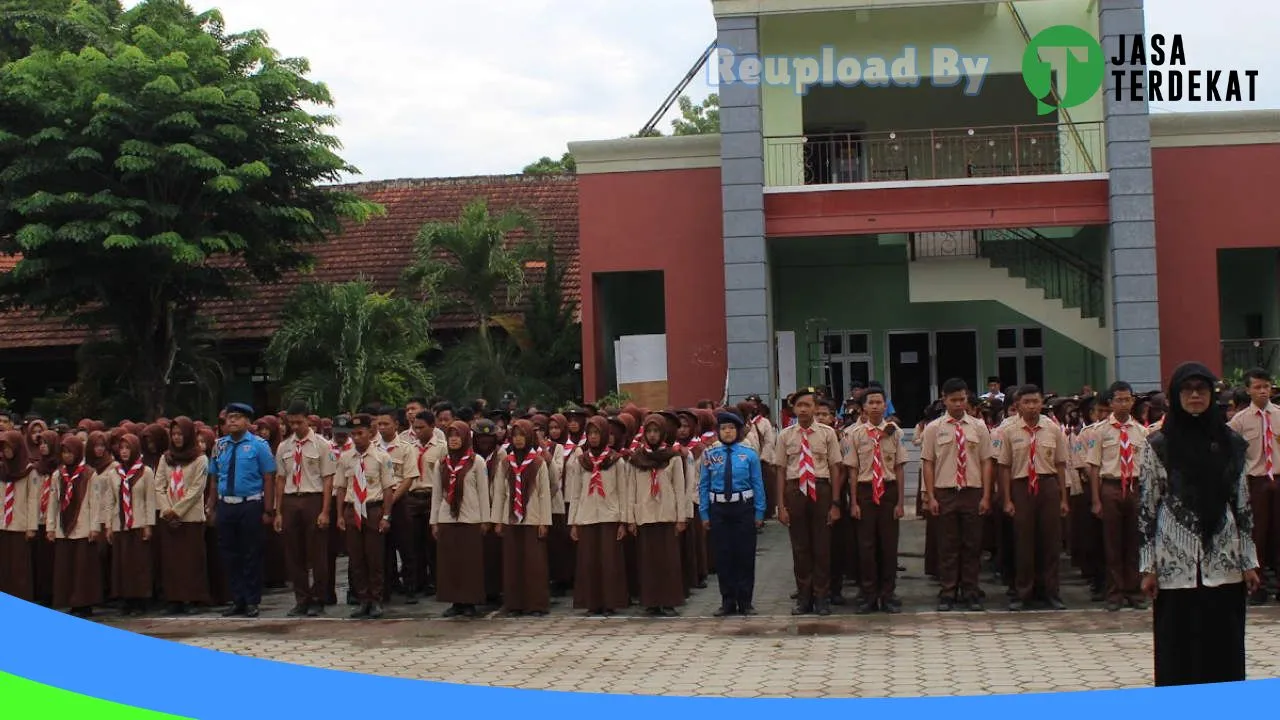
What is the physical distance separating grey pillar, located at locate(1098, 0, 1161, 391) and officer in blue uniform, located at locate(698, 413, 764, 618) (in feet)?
35.0

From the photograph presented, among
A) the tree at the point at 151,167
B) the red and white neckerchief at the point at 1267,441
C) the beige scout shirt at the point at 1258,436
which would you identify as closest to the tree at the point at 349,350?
the tree at the point at 151,167

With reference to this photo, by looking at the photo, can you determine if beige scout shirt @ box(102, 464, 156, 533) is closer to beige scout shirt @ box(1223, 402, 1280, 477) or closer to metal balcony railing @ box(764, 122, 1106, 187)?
beige scout shirt @ box(1223, 402, 1280, 477)

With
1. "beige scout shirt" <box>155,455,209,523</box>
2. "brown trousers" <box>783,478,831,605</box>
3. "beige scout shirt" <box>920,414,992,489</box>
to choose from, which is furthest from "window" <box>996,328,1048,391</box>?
"beige scout shirt" <box>155,455,209,523</box>

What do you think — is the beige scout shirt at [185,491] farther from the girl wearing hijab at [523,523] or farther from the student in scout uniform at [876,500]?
the student in scout uniform at [876,500]

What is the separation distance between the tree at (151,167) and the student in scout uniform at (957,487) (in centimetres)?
1241

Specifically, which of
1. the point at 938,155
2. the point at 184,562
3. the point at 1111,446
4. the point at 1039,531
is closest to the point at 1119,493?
the point at 1111,446

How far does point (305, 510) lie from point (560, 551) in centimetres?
228

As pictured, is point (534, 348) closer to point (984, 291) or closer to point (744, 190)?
point (744, 190)

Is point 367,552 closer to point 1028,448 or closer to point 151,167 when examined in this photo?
point 1028,448

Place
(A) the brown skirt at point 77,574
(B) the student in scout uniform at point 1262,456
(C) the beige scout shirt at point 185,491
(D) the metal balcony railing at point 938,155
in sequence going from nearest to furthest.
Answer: (B) the student in scout uniform at point 1262,456 < (C) the beige scout shirt at point 185,491 < (A) the brown skirt at point 77,574 < (D) the metal balcony railing at point 938,155

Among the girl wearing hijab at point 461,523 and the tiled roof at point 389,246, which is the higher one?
the tiled roof at point 389,246

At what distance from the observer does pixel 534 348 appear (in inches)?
911

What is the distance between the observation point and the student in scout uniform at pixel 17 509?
39.9 ft

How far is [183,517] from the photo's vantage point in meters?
11.9
